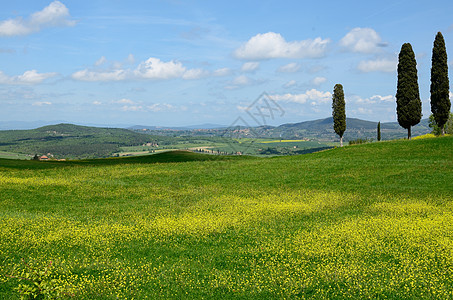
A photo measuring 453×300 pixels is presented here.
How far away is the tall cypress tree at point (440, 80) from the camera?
6216 centimetres

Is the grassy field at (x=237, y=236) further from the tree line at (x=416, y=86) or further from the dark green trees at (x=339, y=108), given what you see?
the dark green trees at (x=339, y=108)

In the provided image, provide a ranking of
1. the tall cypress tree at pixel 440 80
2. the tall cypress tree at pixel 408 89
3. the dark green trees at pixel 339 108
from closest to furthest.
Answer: the tall cypress tree at pixel 440 80 → the tall cypress tree at pixel 408 89 → the dark green trees at pixel 339 108

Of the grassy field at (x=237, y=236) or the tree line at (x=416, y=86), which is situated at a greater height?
the tree line at (x=416, y=86)

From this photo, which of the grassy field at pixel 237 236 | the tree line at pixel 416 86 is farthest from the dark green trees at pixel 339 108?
the grassy field at pixel 237 236

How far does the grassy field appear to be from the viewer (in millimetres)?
12352

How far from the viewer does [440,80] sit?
62281 mm

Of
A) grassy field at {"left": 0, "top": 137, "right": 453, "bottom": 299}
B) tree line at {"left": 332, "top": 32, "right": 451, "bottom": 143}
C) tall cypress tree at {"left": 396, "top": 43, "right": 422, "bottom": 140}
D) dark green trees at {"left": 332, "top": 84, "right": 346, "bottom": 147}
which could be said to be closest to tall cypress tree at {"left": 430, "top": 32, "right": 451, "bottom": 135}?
tree line at {"left": 332, "top": 32, "right": 451, "bottom": 143}

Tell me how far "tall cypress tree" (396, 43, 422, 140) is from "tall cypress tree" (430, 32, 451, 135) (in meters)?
3.25

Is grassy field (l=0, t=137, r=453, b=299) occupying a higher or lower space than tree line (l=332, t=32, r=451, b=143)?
lower

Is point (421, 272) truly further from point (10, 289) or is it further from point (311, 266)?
point (10, 289)

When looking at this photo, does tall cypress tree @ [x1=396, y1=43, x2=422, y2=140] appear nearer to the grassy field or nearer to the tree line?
the tree line

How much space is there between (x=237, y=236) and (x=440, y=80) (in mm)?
60385

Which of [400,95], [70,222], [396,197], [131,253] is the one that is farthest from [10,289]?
[400,95]

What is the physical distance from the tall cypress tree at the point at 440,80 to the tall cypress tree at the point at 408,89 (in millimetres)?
3255
